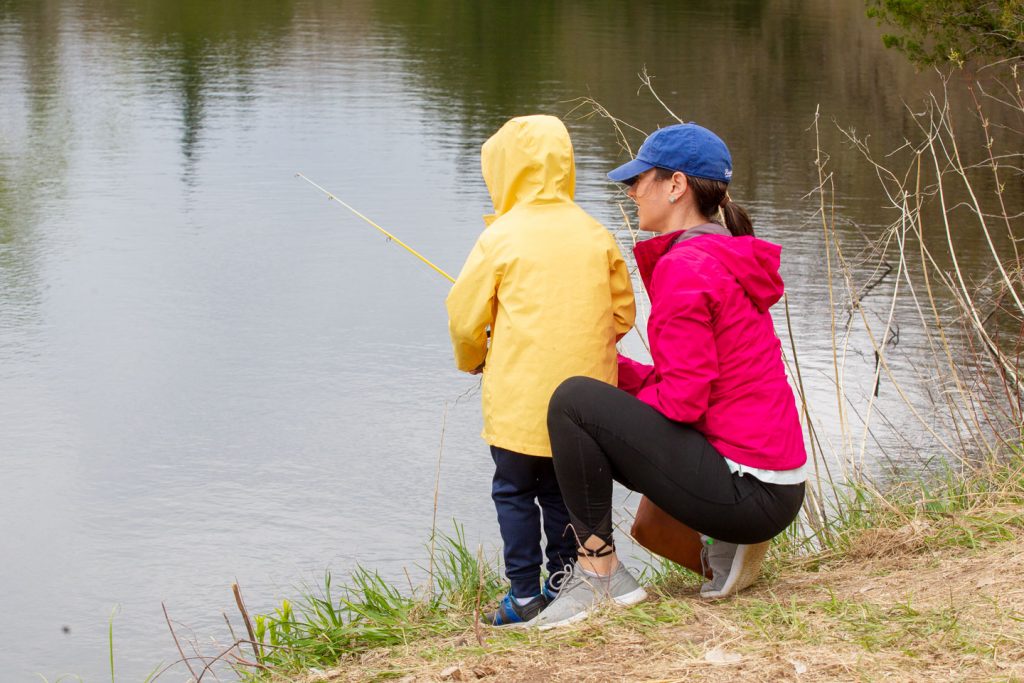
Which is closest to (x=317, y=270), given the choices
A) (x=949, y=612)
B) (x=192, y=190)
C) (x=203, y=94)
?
(x=192, y=190)

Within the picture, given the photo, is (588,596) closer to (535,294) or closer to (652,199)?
(535,294)

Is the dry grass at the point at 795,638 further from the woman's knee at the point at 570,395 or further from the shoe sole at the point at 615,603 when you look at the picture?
the woman's knee at the point at 570,395

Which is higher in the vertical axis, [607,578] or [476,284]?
[476,284]

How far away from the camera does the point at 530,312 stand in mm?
3082

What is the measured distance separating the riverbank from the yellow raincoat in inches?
18.0

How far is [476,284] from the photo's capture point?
123 inches

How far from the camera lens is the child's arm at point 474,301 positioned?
123 inches

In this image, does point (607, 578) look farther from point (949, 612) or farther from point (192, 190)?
point (192, 190)

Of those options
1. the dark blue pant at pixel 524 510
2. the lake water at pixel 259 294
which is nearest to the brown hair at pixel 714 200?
the dark blue pant at pixel 524 510

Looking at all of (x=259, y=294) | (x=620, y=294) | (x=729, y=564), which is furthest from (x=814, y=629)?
(x=259, y=294)

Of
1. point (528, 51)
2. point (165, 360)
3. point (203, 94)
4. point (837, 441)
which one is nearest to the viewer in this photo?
point (837, 441)

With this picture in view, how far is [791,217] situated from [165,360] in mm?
5002

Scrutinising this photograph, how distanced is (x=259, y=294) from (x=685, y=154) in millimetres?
5893

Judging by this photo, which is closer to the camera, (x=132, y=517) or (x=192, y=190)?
(x=132, y=517)
